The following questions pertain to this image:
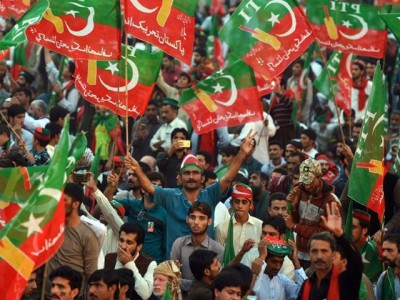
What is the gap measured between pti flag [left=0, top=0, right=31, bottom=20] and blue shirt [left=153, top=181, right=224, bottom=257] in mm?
3457

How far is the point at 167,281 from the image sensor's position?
11922 millimetres

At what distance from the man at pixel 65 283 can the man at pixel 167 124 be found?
8.36 meters

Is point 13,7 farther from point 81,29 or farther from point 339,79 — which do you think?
point 339,79

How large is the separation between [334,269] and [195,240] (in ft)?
7.92

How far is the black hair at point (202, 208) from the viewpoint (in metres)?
13.2

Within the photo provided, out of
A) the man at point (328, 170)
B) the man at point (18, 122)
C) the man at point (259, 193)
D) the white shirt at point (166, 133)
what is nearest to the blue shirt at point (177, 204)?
the man at point (259, 193)

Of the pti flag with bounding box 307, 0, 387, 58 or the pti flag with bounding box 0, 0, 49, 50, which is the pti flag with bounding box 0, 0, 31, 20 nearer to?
the pti flag with bounding box 0, 0, 49, 50

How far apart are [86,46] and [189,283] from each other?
2864mm

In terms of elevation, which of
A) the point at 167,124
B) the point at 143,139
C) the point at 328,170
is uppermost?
the point at 328,170

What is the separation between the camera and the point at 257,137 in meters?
20.0

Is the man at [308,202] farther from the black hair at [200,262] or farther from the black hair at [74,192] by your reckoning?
the black hair at [74,192]

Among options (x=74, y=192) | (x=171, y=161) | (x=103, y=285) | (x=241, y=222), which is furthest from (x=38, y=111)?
(x=103, y=285)

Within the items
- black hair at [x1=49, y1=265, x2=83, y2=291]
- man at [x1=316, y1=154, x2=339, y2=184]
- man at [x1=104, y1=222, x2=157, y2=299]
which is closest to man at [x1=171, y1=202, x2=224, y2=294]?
man at [x1=104, y1=222, x2=157, y2=299]

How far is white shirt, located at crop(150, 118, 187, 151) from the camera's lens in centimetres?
1981
